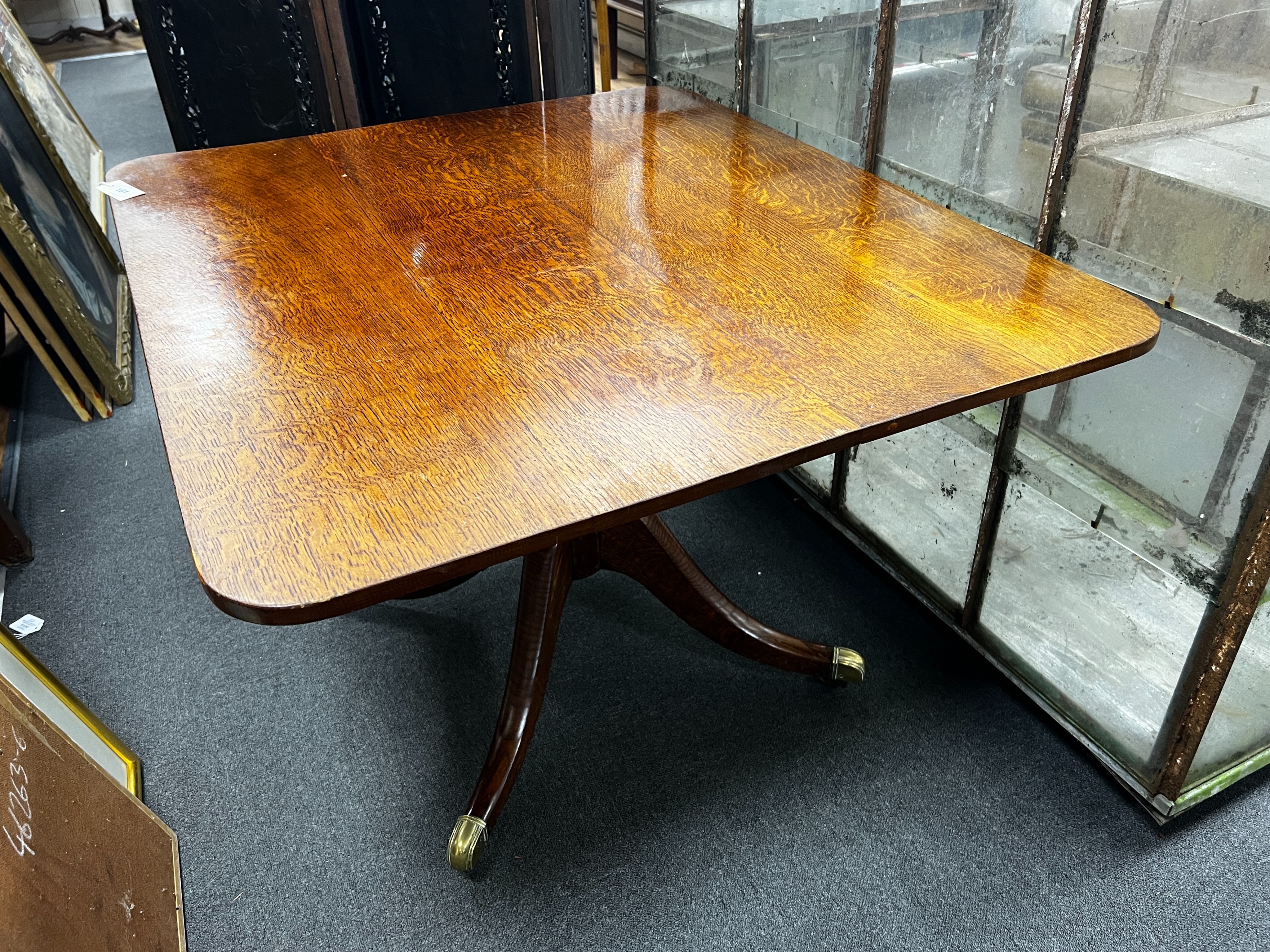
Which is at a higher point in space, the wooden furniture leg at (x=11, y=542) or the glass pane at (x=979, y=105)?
the glass pane at (x=979, y=105)

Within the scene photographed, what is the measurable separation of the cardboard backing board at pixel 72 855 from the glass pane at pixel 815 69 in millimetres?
1453

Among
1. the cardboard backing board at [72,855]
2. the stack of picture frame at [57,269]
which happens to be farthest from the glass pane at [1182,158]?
the stack of picture frame at [57,269]

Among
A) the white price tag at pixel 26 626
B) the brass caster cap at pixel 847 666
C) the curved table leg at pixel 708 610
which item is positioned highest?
the curved table leg at pixel 708 610

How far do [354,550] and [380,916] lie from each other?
2.53 feet

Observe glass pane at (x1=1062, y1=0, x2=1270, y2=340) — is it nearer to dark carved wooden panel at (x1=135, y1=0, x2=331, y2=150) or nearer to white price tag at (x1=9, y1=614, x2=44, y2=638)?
dark carved wooden panel at (x1=135, y1=0, x2=331, y2=150)

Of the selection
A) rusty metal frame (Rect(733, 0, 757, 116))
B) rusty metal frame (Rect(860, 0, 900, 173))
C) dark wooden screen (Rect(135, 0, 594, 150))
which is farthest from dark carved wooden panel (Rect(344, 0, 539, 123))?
rusty metal frame (Rect(860, 0, 900, 173))

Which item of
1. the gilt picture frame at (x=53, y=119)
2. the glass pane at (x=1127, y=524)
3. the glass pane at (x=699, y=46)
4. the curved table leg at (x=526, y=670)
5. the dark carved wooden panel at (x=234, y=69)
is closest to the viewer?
the glass pane at (x=1127, y=524)

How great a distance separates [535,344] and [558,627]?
62cm

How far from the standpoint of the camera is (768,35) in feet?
5.49

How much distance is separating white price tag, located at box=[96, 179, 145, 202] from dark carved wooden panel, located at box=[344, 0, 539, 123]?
0.92 m

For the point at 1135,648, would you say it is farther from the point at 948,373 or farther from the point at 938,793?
the point at 948,373

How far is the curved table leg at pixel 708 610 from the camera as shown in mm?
1473

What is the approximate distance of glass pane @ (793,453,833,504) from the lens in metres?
1.90

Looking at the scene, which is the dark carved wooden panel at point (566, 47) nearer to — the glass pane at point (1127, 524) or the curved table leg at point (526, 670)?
the curved table leg at point (526, 670)
